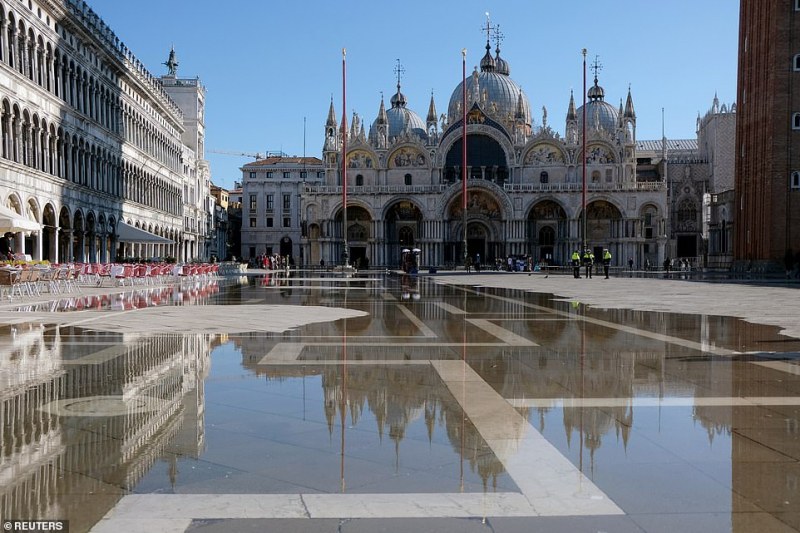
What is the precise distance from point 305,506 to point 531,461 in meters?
1.76

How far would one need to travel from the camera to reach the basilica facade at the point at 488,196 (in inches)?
3297

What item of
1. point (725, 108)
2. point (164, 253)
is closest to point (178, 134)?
point (164, 253)

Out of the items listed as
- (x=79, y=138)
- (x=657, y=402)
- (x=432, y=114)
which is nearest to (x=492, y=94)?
(x=432, y=114)

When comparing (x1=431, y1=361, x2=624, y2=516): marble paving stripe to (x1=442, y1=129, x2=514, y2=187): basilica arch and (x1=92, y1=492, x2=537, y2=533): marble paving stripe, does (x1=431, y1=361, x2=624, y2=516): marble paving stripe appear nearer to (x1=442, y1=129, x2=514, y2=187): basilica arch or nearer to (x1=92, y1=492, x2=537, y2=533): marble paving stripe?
(x1=92, y1=492, x2=537, y2=533): marble paving stripe

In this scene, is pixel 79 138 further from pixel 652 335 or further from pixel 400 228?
pixel 400 228

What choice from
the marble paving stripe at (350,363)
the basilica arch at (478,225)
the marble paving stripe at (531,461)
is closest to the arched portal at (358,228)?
the basilica arch at (478,225)

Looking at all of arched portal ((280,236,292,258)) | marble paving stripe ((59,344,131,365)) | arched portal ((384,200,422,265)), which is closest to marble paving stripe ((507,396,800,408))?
marble paving stripe ((59,344,131,365))

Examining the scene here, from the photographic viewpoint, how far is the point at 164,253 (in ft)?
241

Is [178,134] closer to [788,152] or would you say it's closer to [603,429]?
[788,152]

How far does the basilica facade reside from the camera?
83.8 m

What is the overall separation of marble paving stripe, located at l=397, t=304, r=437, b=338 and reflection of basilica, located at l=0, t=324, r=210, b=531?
413cm

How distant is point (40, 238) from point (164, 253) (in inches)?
1426

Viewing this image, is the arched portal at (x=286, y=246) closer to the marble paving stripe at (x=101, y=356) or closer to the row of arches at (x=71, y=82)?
the row of arches at (x=71, y=82)

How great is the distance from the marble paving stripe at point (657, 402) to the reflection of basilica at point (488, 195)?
7572 centimetres
